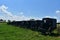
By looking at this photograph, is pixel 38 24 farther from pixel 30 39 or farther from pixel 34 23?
pixel 30 39

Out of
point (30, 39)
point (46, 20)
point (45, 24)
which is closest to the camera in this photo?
point (30, 39)

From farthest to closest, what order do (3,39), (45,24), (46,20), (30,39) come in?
(46,20)
(45,24)
(30,39)
(3,39)

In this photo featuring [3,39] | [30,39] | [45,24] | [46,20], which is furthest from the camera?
[46,20]

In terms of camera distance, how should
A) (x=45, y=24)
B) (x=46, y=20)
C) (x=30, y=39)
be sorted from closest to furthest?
1. (x=30, y=39)
2. (x=45, y=24)
3. (x=46, y=20)

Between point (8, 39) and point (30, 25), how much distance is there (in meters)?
25.1

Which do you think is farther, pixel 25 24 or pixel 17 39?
pixel 25 24

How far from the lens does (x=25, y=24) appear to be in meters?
50.7

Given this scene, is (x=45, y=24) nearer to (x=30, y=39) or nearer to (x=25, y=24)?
(x=25, y=24)

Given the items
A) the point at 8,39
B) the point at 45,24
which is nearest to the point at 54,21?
the point at 45,24

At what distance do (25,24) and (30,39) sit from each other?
2407 centimetres

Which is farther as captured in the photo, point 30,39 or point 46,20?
point 46,20

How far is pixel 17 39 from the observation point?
25.8m

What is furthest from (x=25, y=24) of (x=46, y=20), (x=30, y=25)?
(x=46, y=20)

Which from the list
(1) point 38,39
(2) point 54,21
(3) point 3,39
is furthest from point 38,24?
(3) point 3,39
